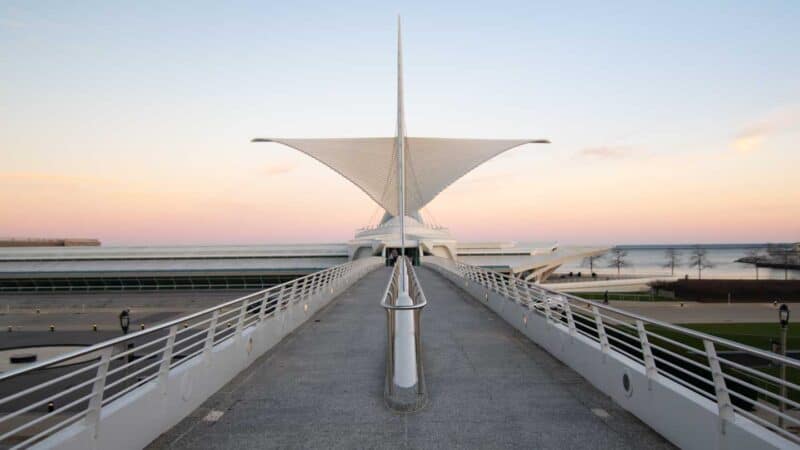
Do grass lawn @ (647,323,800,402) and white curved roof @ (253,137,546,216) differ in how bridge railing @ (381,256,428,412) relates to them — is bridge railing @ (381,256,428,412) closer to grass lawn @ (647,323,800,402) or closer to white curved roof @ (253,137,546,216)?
grass lawn @ (647,323,800,402)

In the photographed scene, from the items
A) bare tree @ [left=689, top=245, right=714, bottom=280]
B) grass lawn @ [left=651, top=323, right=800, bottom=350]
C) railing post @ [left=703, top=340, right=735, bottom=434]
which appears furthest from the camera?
bare tree @ [left=689, top=245, right=714, bottom=280]

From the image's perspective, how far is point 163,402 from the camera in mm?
4918

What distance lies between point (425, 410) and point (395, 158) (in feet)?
172

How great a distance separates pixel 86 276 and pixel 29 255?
8.18 meters

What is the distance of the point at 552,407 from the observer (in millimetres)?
5531

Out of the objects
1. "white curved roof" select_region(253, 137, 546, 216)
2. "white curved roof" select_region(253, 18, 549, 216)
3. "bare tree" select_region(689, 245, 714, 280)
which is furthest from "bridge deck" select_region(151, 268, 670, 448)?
"bare tree" select_region(689, 245, 714, 280)

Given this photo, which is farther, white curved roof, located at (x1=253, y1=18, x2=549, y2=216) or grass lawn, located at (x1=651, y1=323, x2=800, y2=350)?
white curved roof, located at (x1=253, y1=18, x2=549, y2=216)

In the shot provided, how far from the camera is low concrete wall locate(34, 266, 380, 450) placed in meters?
3.93

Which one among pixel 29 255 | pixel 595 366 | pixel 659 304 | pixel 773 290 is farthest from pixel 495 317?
pixel 773 290

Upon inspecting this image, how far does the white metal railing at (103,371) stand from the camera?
357cm

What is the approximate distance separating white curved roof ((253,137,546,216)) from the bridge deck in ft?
149

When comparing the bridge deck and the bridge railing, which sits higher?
the bridge railing

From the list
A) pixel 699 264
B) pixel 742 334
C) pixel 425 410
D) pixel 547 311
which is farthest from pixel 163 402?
pixel 699 264

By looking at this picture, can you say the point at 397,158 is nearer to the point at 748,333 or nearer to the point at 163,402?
the point at 748,333
